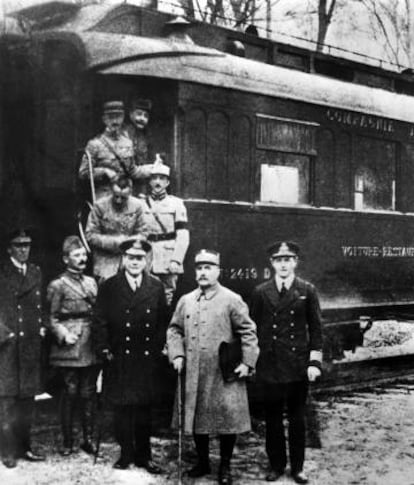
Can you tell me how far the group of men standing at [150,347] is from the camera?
17.4 feet

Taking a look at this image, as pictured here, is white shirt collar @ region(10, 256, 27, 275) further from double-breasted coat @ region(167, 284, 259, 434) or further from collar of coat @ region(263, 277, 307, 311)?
collar of coat @ region(263, 277, 307, 311)

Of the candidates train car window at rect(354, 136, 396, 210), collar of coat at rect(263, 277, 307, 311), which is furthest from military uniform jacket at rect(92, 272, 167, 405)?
train car window at rect(354, 136, 396, 210)

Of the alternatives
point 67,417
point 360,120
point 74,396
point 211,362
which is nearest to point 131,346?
point 211,362

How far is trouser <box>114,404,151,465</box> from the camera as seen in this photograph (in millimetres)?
5445

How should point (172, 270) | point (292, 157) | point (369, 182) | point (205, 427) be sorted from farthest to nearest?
point (369, 182) → point (292, 157) → point (172, 270) → point (205, 427)

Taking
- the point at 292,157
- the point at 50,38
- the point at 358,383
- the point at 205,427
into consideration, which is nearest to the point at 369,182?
the point at 292,157

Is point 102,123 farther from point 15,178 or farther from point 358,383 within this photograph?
point 358,383

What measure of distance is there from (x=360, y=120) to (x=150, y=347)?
14.1ft

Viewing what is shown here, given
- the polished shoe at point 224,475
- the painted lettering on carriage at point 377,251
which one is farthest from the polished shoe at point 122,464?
the painted lettering on carriage at point 377,251

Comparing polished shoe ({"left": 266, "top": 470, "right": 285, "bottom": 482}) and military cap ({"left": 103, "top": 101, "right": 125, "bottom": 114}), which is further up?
military cap ({"left": 103, "top": 101, "right": 125, "bottom": 114})

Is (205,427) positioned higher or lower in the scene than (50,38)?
lower

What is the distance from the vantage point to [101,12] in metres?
6.91

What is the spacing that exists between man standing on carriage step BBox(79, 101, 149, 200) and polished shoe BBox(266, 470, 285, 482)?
233 cm

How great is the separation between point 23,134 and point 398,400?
173 inches
